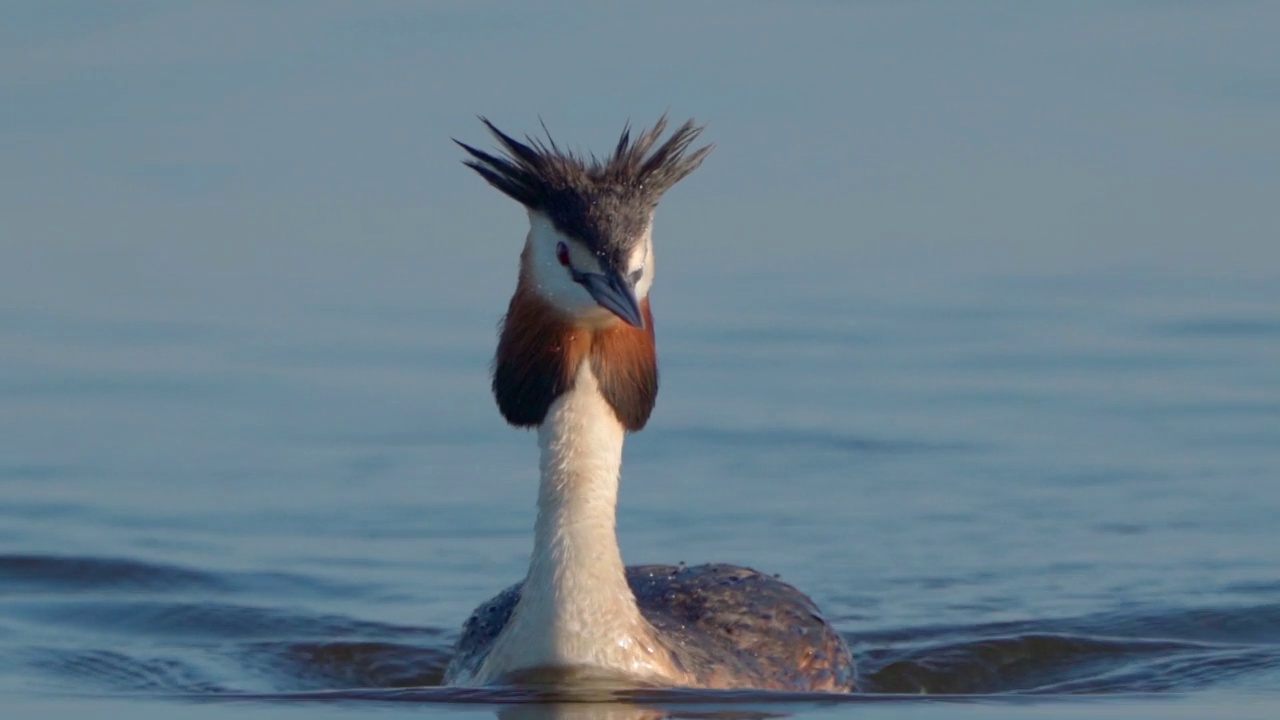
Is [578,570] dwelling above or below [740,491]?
below

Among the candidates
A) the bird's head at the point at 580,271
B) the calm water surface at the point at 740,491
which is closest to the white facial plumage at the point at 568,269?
the bird's head at the point at 580,271

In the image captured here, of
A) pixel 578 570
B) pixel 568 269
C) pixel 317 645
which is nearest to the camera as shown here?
pixel 568 269

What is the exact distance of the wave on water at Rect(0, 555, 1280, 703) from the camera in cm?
1312

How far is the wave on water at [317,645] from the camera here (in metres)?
13.1

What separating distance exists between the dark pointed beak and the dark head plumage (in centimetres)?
11

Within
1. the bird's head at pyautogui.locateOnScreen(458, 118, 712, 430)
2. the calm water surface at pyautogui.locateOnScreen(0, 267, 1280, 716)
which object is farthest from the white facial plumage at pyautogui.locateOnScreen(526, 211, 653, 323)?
the calm water surface at pyautogui.locateOnScreen(0, 267, 1280, 716)

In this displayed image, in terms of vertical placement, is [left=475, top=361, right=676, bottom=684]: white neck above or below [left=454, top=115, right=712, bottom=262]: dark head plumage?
below

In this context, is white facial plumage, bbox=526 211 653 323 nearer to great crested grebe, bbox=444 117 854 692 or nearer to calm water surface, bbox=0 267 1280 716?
great crested grebe, bbox=444 117 854 692

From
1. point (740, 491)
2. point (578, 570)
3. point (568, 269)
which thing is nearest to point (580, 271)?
point (568, 269)

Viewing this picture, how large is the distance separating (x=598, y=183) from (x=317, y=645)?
4.01m

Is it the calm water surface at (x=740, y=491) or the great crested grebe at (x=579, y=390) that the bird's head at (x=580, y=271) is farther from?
the calm water surface at (x=740, y=491)

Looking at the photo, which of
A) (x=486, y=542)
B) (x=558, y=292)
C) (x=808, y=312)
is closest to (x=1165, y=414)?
(x=808, y=312)

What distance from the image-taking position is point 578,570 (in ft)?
36.2

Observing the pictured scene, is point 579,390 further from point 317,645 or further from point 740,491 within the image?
point 740,491
